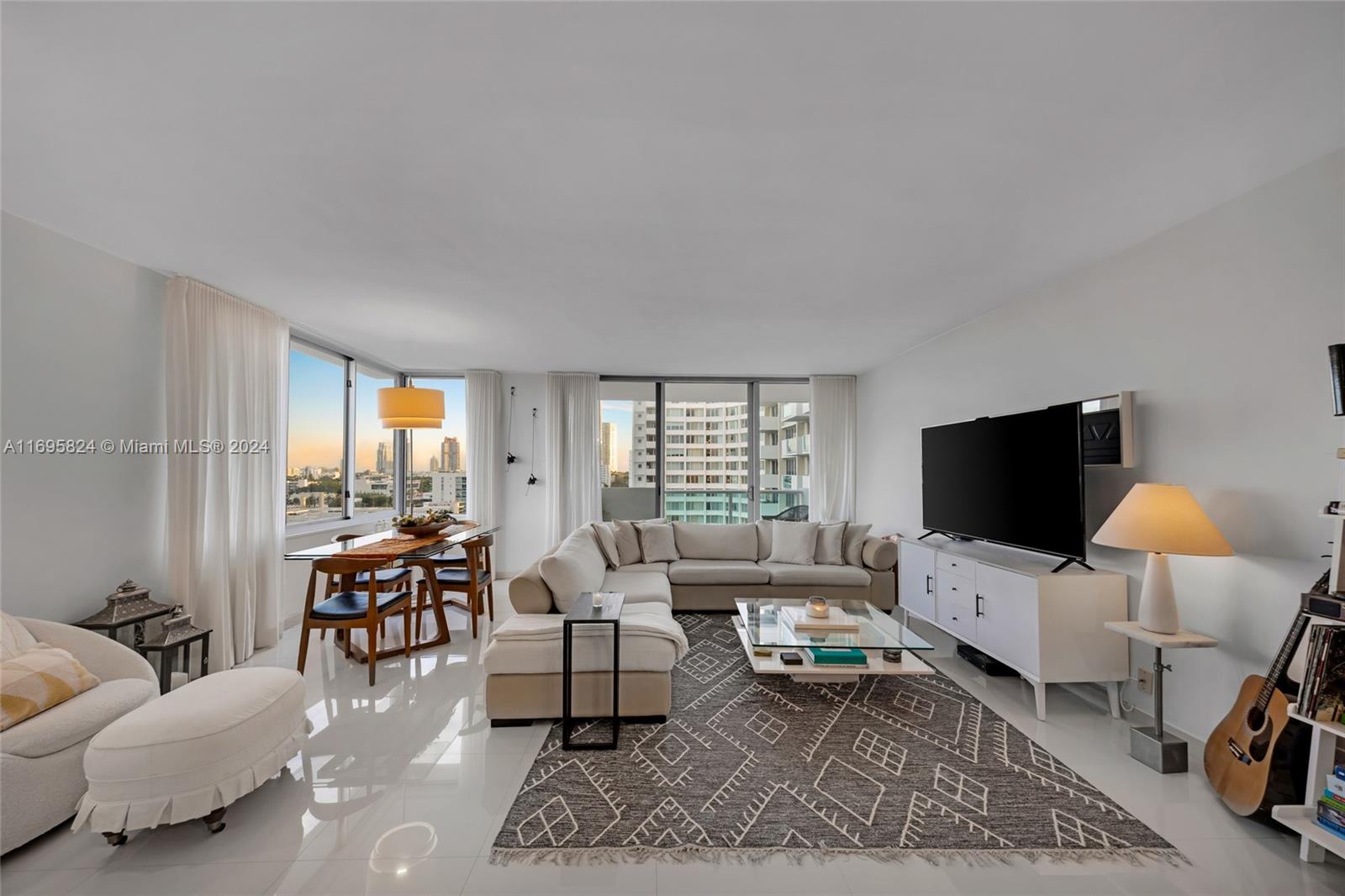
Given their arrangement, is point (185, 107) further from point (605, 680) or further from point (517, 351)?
A: point (517, 351)

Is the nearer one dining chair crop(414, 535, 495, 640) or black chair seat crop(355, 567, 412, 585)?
black chair seat crop(355, 567, 412, 585)

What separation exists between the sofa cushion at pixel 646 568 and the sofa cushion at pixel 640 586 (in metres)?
0.16

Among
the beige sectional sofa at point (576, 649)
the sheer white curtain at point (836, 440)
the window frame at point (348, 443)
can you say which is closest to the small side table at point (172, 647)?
the window frame at point (348, 443)

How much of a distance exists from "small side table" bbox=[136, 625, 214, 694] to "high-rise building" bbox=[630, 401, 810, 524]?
4508 mm

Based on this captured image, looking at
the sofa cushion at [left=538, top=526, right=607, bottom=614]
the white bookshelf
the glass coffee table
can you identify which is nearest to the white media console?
the glass coffee table

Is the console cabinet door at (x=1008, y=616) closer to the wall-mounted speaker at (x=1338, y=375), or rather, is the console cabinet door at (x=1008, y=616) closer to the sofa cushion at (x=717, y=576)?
the wall-mounted speaker at (x=1338, y=375)

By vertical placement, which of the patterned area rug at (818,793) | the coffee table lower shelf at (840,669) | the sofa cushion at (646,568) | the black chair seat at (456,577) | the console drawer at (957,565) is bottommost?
the patterned area rug at (818,793)

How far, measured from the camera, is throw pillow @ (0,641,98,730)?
1.92m

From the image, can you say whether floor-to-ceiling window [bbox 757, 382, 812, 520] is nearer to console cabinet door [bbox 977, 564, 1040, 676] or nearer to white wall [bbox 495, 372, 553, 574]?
white wall [bbox 495, 372, 553, 574]

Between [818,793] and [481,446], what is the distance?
5.40 m

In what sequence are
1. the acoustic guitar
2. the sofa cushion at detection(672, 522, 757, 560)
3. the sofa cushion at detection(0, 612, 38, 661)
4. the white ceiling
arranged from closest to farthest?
the white ceiling < the acoustic guitar < the sofa cushion at detection(0, 612, 38, 661) < the sofa cushion at detection(672, 522, 757, 560)

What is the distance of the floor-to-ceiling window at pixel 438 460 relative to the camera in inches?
267

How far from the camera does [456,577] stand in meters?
4.48

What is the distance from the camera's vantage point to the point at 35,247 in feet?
8.57
